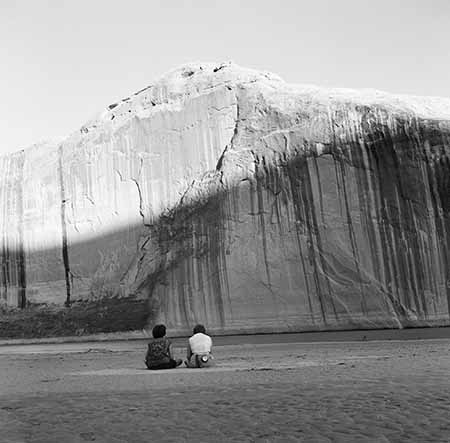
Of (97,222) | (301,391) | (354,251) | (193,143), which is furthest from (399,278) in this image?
(301,391)

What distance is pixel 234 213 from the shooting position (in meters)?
23.2

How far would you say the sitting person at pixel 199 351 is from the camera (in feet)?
27.3

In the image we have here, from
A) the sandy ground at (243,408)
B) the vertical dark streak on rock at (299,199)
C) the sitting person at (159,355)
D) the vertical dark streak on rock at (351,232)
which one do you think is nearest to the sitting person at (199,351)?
the sitting person at (159,355)

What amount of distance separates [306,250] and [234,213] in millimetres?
3289

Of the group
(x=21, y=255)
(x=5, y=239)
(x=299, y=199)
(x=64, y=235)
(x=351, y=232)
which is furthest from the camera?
(x=5, y=239)

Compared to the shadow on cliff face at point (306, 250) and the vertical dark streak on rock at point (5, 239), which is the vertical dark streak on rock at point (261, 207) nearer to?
the shadow on cliff face at point (306, 250)

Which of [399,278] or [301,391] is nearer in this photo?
[301,391]

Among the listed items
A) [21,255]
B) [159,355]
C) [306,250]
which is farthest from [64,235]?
[159,355]

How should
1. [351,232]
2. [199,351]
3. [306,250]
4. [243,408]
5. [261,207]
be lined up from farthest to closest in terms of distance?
[261,207], [306,250], [351,232], [199,351], [243,408]

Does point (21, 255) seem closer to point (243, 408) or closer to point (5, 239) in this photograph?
point (5, 239)

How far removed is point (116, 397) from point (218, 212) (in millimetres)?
18424

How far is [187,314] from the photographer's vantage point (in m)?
23.2

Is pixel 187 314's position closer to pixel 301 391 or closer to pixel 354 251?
pixel 354 251

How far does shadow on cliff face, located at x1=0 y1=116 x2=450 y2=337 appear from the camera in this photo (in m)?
20.0
